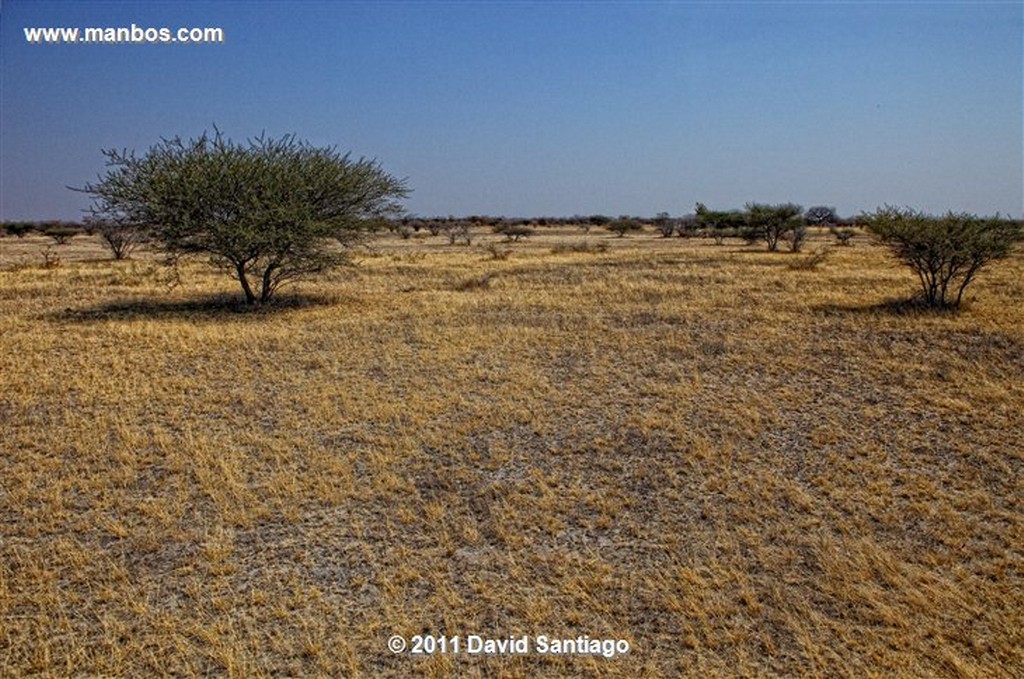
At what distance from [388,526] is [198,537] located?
5.53 feet

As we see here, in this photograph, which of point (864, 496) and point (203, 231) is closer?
point (864, 496)

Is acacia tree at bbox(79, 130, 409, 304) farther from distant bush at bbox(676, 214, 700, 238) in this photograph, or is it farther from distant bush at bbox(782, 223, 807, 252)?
distant bush at bbox(676, 214, 700, 238)

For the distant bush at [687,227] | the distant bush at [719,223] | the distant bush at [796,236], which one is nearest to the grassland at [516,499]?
the distant bush at [796,236]

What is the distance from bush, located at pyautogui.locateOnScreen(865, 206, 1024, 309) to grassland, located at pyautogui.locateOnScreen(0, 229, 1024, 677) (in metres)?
3.30

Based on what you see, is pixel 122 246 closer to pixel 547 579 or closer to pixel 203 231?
pixel 203 231

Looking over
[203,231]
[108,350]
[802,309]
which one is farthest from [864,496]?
[203,231]

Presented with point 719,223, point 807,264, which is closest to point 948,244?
point 807,264

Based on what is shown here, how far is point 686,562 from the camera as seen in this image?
5.66m

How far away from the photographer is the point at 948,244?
57.1 feet

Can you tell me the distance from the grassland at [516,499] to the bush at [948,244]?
3.30 m

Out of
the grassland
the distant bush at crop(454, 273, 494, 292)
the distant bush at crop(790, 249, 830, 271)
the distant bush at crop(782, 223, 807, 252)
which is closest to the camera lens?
the grassland

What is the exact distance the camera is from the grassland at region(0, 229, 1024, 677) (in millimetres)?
4680

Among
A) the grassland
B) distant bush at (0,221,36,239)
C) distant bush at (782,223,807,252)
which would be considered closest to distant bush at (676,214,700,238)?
distant bush at (782,223,807,252)

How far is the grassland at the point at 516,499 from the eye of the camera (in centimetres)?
468
